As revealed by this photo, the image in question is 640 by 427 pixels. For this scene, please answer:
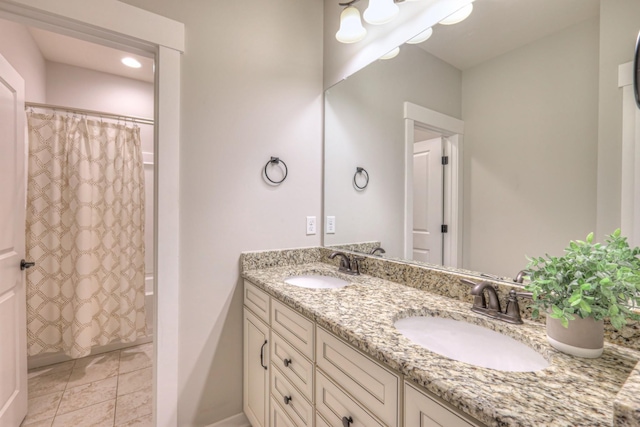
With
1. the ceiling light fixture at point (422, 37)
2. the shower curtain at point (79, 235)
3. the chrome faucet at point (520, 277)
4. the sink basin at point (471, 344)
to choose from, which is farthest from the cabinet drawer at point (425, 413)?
the shower curtain at point (79, 235)

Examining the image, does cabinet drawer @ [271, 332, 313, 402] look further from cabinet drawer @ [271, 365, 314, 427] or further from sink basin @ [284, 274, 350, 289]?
sink basin @ [284, 274, 350, 289]

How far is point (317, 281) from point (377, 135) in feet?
2.98

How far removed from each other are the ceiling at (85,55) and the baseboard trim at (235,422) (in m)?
2.66

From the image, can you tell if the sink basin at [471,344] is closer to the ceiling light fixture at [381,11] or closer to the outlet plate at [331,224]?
the outlet plate at [331,224]

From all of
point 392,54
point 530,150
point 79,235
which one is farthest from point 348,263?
point 79,235

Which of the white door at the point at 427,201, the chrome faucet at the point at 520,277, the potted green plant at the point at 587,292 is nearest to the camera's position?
the potted green plant at the point at 587,292

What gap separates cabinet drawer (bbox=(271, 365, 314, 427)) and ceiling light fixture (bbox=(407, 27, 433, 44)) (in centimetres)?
160

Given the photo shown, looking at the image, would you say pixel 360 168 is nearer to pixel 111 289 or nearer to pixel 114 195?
pixel 114 195

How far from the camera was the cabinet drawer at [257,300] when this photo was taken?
1355mm

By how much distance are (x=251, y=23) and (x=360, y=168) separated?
3.41 feet

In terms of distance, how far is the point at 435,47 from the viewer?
4.28 feet

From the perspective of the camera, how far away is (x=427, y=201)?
4.49 ft

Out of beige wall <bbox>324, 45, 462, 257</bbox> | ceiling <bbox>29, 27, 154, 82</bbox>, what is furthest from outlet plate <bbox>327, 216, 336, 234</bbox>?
ceiling <bbox>29, 27, 154, 82</bbox>

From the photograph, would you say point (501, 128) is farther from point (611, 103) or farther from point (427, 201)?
point (427, 201)
